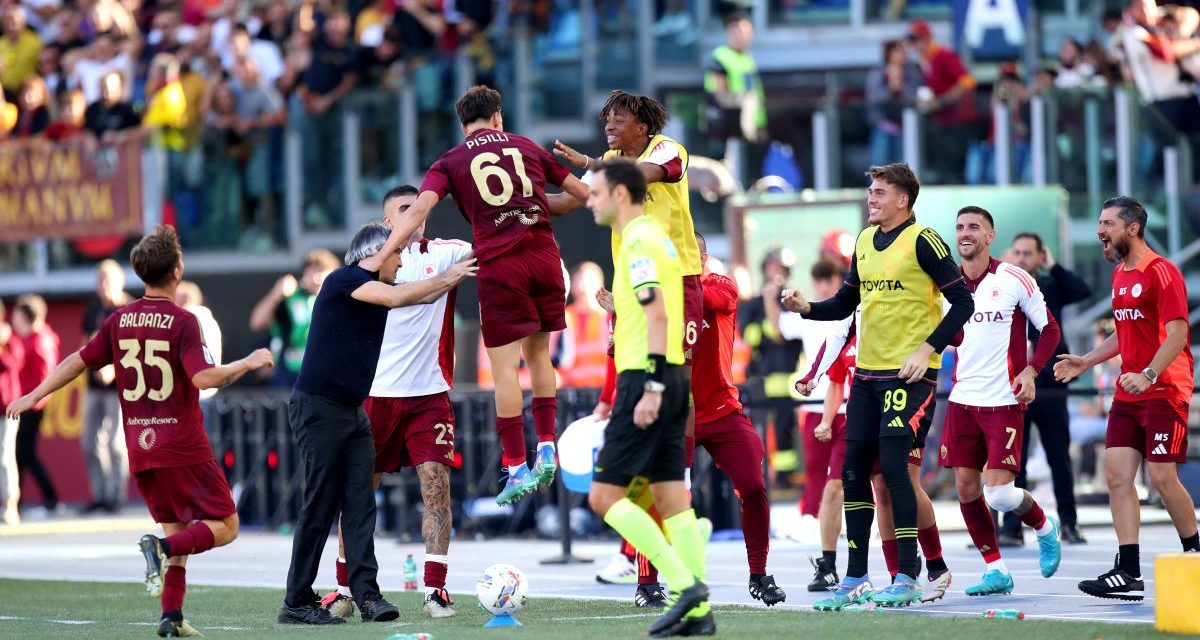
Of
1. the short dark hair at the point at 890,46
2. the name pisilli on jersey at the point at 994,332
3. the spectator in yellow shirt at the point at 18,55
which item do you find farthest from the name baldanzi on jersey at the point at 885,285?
the spectator in yellow shirt at the point at 18,55

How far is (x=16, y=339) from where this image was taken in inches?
879

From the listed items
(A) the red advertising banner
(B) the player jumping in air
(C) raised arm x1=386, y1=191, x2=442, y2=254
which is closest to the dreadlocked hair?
(B) the player jumping in air

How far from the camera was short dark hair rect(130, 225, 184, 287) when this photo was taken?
10078 mm

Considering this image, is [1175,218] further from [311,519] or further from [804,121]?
[311,519]

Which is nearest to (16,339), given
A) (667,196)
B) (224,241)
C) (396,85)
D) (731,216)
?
(224,241)

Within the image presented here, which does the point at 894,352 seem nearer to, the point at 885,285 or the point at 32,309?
the point at 885,285

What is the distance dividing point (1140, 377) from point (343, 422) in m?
4.41

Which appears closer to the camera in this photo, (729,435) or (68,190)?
(729,435)

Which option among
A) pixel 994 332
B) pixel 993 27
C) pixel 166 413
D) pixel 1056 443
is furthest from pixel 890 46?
pixel 166 413

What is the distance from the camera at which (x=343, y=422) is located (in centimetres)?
1048

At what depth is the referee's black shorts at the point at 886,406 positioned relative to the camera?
34.3 feet

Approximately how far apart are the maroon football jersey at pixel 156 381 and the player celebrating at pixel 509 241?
153 centimetres

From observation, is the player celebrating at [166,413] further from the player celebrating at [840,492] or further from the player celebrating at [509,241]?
the player celebrating at [840,492]

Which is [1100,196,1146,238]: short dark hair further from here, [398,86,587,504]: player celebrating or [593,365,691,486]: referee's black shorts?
[593,365,691,486]: referee's black shorts
